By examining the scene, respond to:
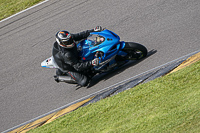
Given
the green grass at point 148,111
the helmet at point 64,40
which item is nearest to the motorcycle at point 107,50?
the helmet at point 64,40

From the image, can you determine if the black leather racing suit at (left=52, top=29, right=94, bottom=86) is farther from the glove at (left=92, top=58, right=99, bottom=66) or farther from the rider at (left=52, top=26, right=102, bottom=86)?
the glove at (left=92, top=58, right=99, bottom=66)

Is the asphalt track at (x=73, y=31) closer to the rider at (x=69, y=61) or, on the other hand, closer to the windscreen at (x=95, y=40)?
the rider at (x=69, y=61)

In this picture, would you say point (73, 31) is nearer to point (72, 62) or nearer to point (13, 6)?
point (72, 62)

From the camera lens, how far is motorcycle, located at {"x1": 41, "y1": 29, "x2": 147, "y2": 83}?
354 inches

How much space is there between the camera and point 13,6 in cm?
1538

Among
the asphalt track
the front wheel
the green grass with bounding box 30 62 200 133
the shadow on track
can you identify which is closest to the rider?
the shadow on track

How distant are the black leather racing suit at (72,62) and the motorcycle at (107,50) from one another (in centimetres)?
30

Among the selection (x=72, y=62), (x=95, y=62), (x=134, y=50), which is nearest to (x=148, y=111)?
(x=95, y=62)

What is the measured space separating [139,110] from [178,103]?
0.84 metres

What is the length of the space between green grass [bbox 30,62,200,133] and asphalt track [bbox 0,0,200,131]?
5.77 ft

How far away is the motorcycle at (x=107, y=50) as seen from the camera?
9000mm

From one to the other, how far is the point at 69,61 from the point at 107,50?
1.13 metres

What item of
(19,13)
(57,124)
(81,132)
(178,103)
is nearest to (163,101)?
(178,103)

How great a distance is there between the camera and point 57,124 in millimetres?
7703
